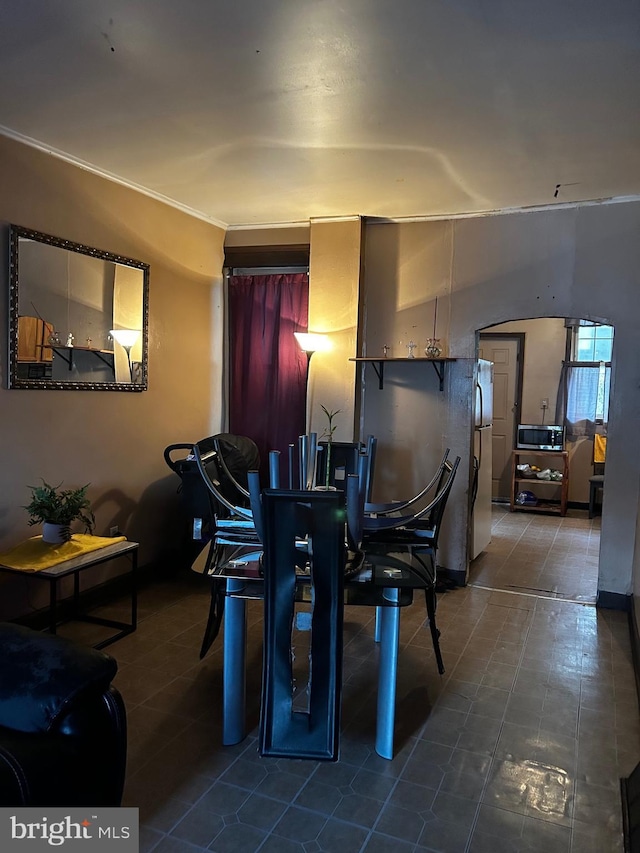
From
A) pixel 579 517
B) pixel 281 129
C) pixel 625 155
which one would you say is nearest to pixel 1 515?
pixel 281 129

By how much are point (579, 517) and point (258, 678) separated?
513 centimetres

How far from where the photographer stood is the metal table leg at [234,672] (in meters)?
2.25

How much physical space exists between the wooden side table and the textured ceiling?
7.07 ft

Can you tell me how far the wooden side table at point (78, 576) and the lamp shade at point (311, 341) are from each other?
1.84m

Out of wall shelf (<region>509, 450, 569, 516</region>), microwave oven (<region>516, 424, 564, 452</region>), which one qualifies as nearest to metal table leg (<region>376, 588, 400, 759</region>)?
wall shelf (<region>509, 450, 569, 516</region>)

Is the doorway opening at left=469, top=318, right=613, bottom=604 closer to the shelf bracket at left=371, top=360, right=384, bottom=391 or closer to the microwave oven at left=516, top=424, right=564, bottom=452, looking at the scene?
the microwave oven at left=516, top=424, right=564, bottom=452

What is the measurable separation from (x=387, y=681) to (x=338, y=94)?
7.84 feet

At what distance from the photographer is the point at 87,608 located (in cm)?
355

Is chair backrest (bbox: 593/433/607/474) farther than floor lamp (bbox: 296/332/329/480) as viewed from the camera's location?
Yes

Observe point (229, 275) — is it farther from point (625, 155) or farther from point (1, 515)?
point (625, 155)

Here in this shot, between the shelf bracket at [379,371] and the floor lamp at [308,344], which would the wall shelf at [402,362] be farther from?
the floor lamp at [308,344]

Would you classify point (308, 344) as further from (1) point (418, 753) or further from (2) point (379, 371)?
(1) point (418, 753)

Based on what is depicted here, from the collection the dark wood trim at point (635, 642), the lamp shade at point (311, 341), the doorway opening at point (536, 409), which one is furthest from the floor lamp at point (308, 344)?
the doorway opening at point (536, 409)

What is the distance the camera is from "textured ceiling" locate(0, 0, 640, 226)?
196 centimetres
